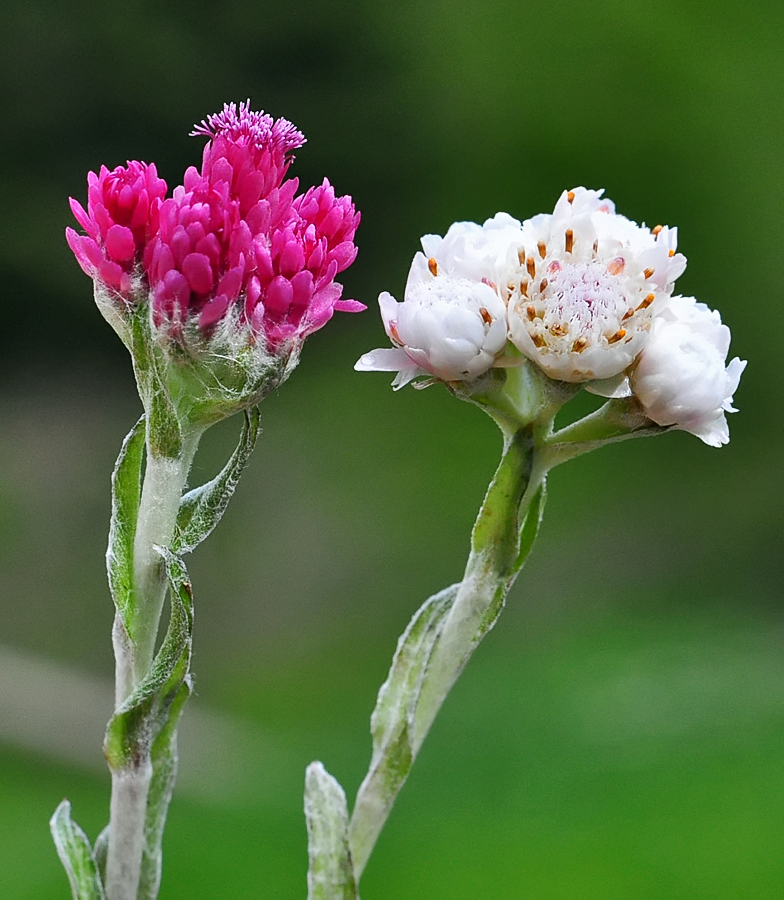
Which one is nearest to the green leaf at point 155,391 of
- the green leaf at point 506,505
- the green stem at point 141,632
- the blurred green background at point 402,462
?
the green stem at point 141,632

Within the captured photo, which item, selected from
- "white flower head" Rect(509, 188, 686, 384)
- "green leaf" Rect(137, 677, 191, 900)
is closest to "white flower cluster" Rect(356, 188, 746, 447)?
"white flower head" Rect(509, 188, 686, 384)

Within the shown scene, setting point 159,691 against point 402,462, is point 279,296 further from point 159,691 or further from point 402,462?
point 402,462

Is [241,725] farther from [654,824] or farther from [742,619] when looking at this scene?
[742,619]

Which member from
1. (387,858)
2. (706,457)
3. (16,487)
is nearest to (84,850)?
(387,858)

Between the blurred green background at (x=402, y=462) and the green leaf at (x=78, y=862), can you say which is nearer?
the green leaf at (x=78, y=862)

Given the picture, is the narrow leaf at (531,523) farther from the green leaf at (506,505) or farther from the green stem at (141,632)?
the green stem at (141,632)

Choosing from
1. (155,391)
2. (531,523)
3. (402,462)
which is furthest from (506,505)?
(402,462)
